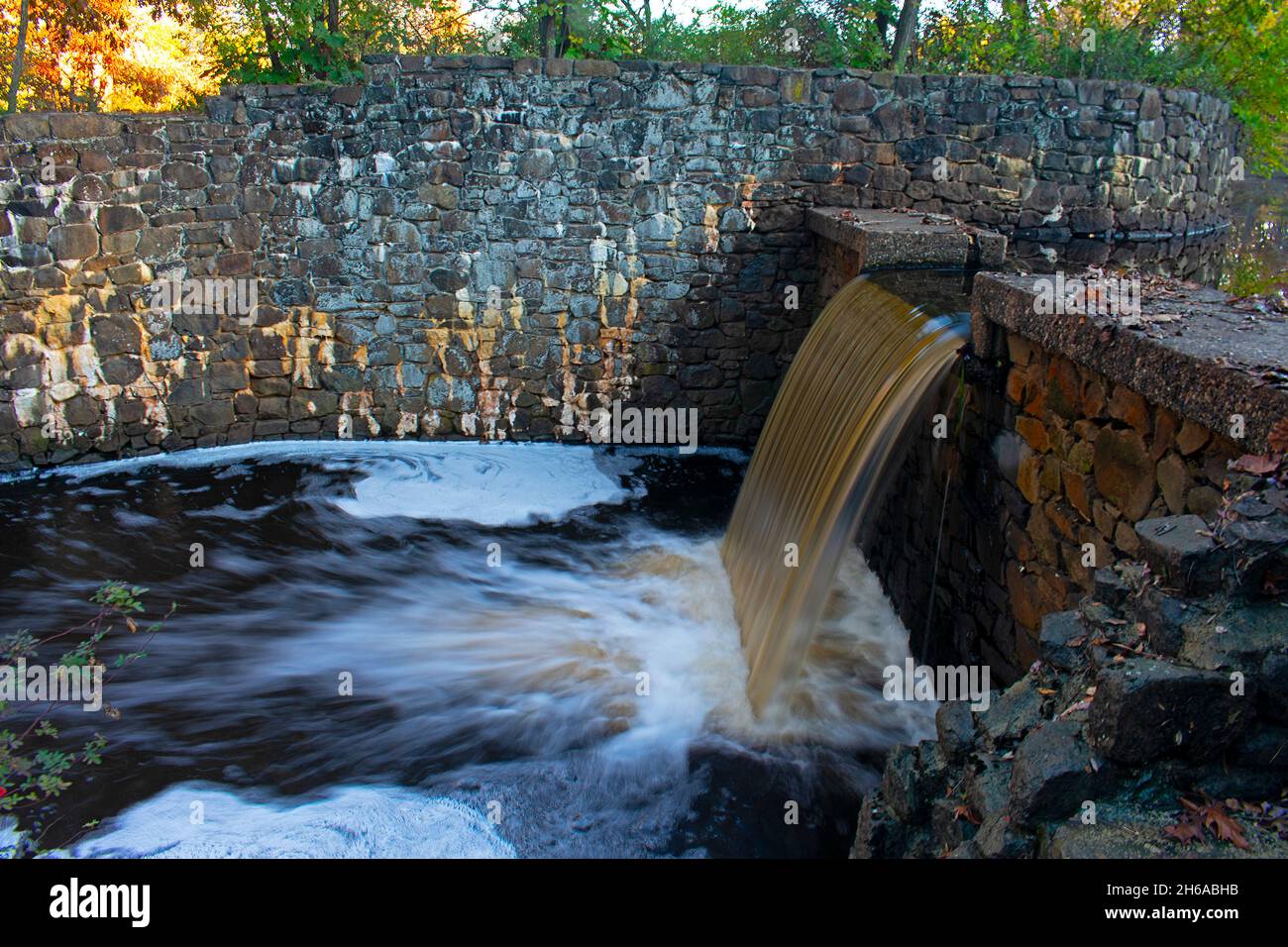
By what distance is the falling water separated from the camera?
427 cm

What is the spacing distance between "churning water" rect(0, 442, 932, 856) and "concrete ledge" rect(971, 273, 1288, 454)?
75.0 inches

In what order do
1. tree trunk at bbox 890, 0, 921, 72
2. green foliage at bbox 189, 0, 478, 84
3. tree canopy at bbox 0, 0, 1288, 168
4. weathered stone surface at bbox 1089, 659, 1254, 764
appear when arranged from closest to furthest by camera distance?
weathered stone surface at bbox 1089, 659, 1254, 764
green foliage at bbox 189, 0, 478, 84
tree canopy at bbox 0, 0, 1288, 168
tree trunk at bbox 890, 0, 921, 72

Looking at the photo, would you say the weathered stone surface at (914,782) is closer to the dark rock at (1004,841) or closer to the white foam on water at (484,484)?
the dark rock at (1004,841)

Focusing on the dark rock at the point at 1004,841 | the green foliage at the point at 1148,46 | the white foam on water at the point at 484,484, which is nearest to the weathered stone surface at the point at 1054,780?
the dark rock at the point at 1004,841

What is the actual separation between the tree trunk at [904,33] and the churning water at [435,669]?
16.5 ft

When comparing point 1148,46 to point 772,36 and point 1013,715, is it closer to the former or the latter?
point 772,36

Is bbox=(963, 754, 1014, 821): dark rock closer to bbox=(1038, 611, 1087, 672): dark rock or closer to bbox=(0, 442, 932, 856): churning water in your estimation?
bbox=(1038, 611, 1087, 672): dark rock

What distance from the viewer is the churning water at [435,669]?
12.3 ft

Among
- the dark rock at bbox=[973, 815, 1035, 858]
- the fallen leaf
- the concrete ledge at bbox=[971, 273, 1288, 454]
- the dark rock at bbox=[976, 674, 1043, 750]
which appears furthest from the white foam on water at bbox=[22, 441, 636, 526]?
the fallen leaf

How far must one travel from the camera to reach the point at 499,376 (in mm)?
8016

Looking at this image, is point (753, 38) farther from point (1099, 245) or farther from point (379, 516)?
point (379, 516)

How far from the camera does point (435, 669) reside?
484cm

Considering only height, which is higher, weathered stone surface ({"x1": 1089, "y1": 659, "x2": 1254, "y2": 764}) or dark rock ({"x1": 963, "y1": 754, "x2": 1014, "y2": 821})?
weathered stone surface ({"x1": 1089, "y1": 659, "x2": 1254, "y2": 764})

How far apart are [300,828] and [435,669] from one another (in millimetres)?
1281
